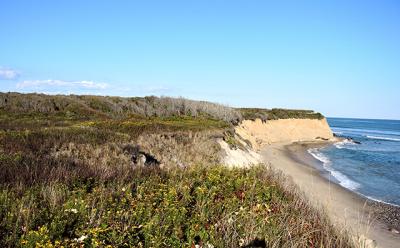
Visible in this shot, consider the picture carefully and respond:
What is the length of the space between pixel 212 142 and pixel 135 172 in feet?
38.9

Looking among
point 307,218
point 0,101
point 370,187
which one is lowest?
point 370,187

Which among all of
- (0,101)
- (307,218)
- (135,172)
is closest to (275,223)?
(307,218)

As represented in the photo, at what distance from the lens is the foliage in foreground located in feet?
17.0

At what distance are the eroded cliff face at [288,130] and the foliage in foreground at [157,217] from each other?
4179cm

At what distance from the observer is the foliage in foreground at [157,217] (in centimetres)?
518

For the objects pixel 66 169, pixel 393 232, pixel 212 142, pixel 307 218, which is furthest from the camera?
pixel 212 142

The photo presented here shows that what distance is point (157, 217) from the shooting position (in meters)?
5.89

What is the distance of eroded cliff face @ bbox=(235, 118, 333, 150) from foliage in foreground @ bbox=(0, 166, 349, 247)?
41.8 m

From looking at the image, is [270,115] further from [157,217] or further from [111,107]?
[157,217]

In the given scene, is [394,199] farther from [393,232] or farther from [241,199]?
[241,199]

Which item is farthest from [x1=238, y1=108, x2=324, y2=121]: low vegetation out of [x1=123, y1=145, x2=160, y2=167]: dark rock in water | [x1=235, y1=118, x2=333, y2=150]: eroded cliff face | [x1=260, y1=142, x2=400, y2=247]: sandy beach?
[x1=123, y1=145, x2=160, y2=167]: dark rock in water

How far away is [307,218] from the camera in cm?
732

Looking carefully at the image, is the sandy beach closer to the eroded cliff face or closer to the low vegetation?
the eroded cliff face

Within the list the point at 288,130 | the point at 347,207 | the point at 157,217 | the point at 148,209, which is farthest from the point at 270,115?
the point at 157,217
